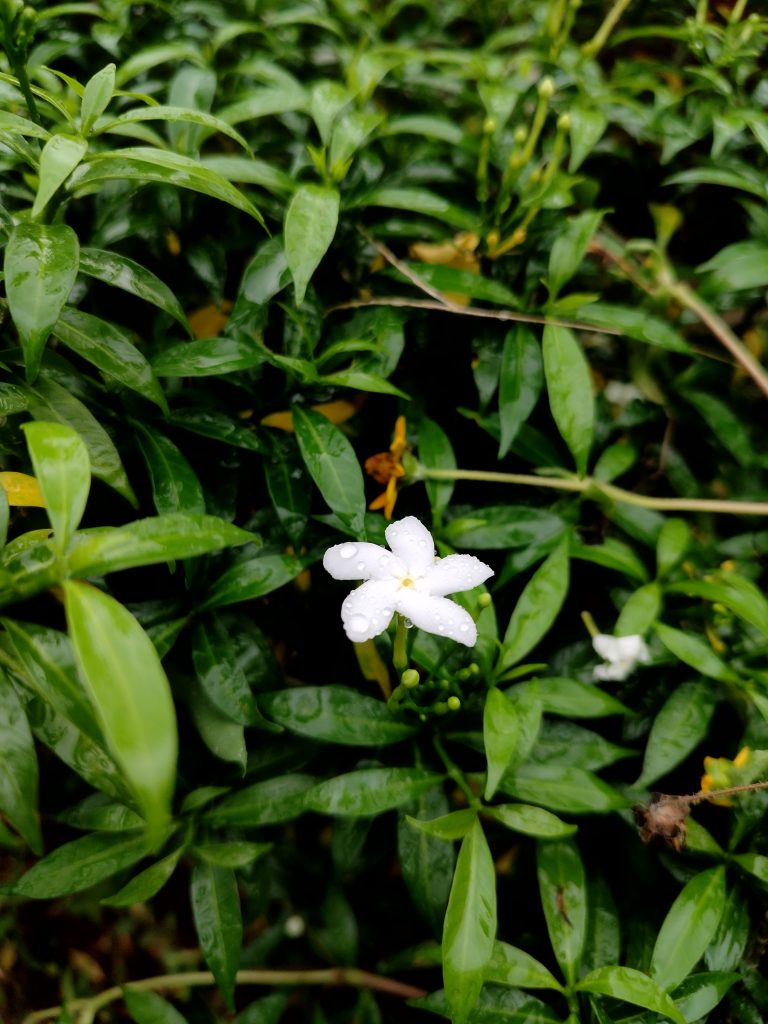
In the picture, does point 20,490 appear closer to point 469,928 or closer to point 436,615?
point 436,615

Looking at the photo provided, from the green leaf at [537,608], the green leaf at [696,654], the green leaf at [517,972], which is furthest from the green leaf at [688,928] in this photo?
the green leaf at [537,608]

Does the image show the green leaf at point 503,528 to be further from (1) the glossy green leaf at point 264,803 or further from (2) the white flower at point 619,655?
(1) the glossy green leaf at point 264,803

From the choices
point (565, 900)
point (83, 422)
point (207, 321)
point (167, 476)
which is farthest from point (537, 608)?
point (207, 321)

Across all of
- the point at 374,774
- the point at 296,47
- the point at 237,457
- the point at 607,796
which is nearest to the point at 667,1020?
the point at 607,796

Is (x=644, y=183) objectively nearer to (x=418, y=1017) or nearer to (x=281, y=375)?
(x=281, y=375)

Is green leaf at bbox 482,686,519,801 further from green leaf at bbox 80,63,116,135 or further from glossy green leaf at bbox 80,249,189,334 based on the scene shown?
green leaf at bbox 80,63,116,135
